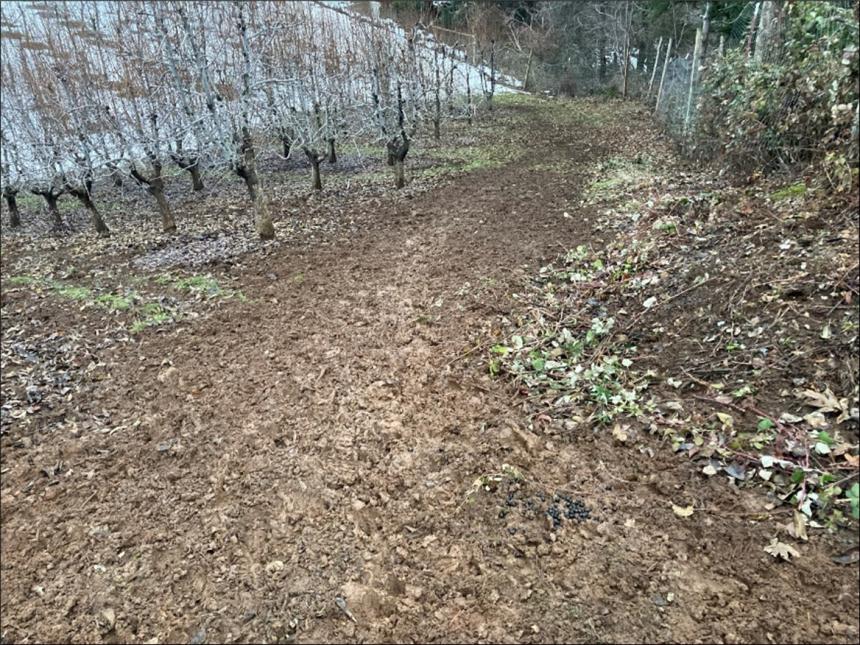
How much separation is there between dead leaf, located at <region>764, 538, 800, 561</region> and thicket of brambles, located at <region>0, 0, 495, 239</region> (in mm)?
6812

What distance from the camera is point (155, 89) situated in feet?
28.7

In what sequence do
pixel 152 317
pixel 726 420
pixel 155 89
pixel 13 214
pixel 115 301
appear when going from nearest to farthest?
pixel 726 420 → pixel 152 317 → pixel 115 301 → pixel 155 89 → pixel 13 214

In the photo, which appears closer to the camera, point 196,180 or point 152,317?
point 152,317

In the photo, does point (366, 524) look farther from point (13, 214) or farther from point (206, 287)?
point (13, 214)

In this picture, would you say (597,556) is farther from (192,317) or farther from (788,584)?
(192,317)

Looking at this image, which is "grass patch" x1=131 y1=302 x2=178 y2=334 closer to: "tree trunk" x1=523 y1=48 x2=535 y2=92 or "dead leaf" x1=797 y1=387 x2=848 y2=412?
"dead leaf" x1=797 y1=387 x2=848 y2=412

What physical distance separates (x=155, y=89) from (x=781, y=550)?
10410 millimetres

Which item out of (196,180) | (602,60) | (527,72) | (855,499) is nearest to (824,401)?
(855,499)

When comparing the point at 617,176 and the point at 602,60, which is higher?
the point at 602,60

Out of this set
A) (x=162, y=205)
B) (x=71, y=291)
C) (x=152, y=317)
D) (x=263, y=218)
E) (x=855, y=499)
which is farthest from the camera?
(x=162, y=205)

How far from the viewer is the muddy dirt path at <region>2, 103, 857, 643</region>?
2162 mm

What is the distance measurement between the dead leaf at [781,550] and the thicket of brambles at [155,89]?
22.3 ft

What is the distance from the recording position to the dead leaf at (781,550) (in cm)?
217

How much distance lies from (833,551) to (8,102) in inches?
503
